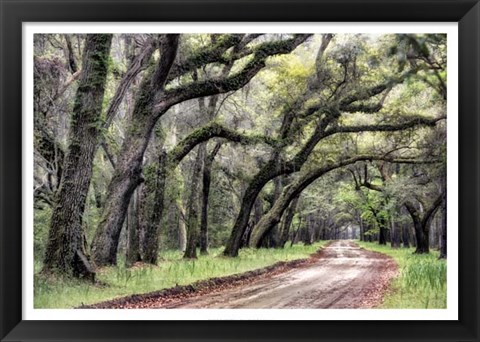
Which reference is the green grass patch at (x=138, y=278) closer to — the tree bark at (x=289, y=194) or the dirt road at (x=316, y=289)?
the dirt road at (x=316, y=289)

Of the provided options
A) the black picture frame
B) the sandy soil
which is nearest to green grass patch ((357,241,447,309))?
the sandy soil

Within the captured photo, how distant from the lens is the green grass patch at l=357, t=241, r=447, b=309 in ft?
18.9

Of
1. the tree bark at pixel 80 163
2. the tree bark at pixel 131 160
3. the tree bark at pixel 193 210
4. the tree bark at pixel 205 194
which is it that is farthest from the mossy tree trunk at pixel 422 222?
the tree bark at pixel 80 163

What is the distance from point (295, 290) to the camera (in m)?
7.04

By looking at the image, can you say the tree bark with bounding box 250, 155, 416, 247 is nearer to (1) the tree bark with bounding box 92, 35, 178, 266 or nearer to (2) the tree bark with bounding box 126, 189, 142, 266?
(2) the tree bark with bounding box 126, 189, 142, 266

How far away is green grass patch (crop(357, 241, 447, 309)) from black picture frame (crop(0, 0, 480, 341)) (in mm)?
296

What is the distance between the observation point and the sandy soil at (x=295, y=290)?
616 centimetres

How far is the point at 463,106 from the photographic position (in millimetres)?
5492

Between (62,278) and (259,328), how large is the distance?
2.43 m

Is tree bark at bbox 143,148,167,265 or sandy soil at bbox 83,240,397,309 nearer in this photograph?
sandy soil at bbox 83,240,397,309

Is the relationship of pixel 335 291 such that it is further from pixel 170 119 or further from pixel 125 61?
pixel 170 119

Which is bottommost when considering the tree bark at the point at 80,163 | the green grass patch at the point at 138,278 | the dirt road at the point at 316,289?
the dirt road at the point at 316,289
